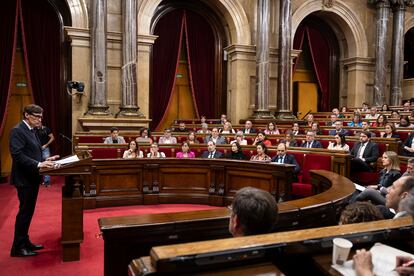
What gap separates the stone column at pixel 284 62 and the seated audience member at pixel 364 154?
5010 millimetres

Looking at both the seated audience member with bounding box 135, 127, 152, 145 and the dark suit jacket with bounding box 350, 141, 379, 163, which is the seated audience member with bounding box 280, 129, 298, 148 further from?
the seated audience member with bounding box 135, 127, 152, 145

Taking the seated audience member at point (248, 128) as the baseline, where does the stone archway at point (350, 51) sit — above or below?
above

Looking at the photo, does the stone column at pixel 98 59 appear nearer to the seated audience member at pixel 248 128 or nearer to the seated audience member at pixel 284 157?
the seated audience member at pixel 248 128

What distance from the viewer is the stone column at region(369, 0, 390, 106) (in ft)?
43.7

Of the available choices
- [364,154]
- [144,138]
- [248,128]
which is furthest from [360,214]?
[248,128]

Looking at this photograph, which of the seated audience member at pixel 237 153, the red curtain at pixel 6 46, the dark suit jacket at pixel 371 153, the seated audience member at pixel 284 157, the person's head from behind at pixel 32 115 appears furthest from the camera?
the red curtain at pixel 6 46

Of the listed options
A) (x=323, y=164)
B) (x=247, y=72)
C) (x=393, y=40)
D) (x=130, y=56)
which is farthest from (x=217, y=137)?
(x=393, y=40)

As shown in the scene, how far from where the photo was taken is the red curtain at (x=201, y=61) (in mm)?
12203

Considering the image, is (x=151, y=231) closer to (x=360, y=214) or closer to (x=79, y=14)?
(x=360, y=214)

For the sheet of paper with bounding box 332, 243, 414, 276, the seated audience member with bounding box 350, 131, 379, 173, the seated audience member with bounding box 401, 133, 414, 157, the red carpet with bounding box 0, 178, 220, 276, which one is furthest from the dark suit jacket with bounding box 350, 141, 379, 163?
the sheet of paper with bounding box 332, 243, 414, 276

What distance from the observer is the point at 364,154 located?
6480 millimetres

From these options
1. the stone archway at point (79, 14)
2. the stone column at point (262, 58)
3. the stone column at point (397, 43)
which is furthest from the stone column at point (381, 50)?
the stone archway at point (79, 14)

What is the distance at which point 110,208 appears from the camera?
5758 mm

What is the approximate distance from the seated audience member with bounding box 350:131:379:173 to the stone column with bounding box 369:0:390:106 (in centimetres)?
758
